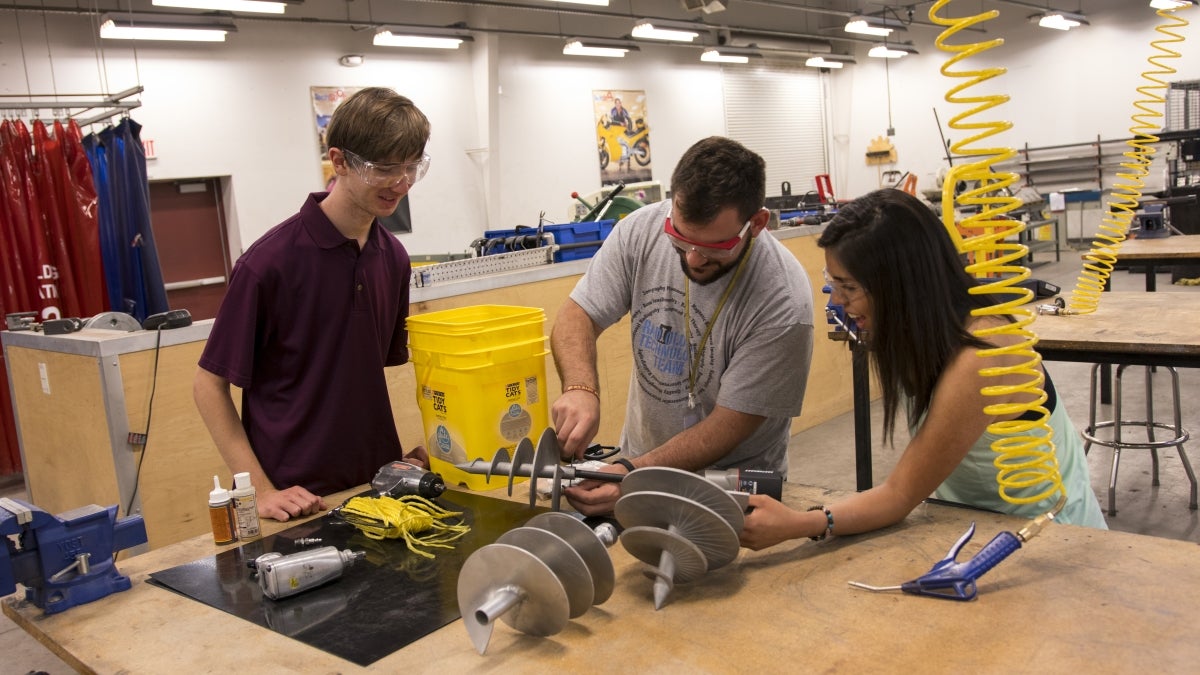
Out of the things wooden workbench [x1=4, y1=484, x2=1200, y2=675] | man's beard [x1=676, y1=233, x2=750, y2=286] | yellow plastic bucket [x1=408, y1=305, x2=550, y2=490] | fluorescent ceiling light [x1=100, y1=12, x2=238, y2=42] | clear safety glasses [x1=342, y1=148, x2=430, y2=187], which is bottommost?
wooden workbench [x1=4, y1=484, x2=1200, y2=675]

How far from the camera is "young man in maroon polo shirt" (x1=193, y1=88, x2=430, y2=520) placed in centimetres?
171

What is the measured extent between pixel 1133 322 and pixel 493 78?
7.32 m

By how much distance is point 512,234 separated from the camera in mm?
4141

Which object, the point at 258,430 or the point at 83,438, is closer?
the point at 258,430

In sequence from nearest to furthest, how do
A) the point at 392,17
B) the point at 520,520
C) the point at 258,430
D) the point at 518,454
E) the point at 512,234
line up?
the point at 518,454 < the point at 520,520 < the point at 258,430 < the point at 512,234 < the point at 392,17

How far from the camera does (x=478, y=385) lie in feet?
6.00

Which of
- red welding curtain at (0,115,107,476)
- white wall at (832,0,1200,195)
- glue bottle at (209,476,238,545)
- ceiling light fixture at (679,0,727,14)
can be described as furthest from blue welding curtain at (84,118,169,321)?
white wall at (832,0,1200,195)

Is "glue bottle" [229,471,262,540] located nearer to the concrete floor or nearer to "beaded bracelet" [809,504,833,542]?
"beaded bracelet" [809,504,833,542]

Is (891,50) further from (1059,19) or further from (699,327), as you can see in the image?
(699,327)

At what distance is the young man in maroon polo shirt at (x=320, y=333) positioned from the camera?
1.71 m

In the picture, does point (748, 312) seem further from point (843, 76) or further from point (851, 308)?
point (843, 76)

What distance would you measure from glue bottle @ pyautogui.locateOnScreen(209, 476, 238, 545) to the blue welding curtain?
11.6ft

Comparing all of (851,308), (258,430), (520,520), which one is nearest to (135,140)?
(258,430)

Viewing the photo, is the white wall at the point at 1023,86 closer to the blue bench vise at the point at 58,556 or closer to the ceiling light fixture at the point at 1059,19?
the ceiling light fixture at the point at 1059,19
